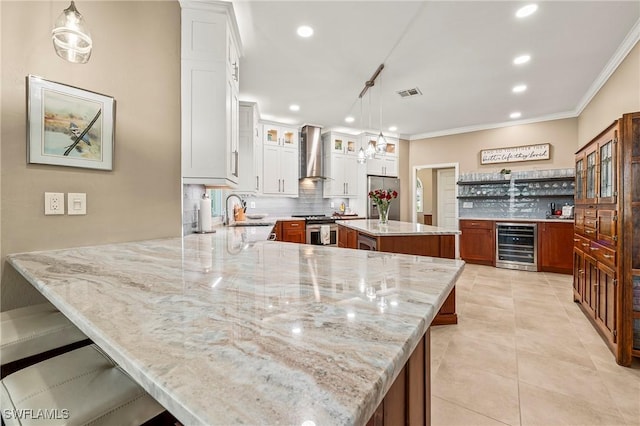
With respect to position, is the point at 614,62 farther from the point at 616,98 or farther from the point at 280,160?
the point at 280,160

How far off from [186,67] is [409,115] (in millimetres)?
4013

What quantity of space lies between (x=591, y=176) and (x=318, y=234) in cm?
381

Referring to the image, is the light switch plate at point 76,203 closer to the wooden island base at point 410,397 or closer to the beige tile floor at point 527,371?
the wooden island base at point 410,397

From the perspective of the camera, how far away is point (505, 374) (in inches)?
74.9

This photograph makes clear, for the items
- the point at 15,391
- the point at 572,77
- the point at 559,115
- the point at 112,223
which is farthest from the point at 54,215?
the point at 559,115

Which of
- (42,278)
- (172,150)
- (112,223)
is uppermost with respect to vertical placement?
(172,150)

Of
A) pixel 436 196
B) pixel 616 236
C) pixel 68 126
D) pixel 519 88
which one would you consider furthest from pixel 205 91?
pixel 436 196

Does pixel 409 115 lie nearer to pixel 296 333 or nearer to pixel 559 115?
pixel 559 115

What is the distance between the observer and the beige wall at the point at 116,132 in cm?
135

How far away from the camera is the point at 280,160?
5488 millimetres

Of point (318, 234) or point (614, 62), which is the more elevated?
point (614, 62)

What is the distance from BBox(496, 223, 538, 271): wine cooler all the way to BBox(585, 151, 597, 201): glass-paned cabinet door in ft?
7.40

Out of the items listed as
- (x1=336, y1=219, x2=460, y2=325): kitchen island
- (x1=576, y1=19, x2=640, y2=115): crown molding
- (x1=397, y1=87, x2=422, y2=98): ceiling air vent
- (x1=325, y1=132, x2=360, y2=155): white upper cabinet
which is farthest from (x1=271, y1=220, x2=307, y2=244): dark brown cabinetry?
(x1=576, y1=19, x2=640, y2=115): crown molding


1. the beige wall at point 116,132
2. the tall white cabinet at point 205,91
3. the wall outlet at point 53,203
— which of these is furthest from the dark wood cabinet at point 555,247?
the wall outlet at point 53,203
